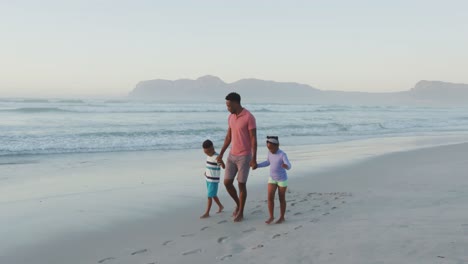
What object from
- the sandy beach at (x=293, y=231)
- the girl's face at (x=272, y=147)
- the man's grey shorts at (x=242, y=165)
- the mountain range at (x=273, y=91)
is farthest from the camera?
the mountain range at (x=273, y=91)

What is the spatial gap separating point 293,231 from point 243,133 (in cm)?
A: 138

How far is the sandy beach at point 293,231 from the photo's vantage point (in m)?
3.93

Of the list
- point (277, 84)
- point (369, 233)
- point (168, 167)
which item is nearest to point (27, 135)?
point (168, 167)

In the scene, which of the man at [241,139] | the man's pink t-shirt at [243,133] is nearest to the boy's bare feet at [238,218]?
the man at [241,139]

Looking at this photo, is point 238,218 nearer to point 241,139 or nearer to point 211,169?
point 211,169

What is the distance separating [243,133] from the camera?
17.8 feet

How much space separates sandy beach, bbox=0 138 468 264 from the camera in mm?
3927

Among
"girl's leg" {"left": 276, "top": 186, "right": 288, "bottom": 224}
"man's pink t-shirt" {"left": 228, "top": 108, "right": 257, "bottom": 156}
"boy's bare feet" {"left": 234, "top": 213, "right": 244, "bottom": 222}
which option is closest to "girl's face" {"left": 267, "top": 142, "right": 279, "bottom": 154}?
"man's pink t-shirt" {"left": 228, "top": 108, "right": 257, "bottom": 156}

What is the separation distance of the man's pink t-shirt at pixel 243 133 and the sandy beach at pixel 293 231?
95 centimetres

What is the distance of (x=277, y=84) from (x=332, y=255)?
15190 centimetres

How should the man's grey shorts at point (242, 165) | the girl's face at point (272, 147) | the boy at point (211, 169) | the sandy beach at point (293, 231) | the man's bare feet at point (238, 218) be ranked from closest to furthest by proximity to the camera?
the sandy beach at point (293, 231) → the girl's face at point (272, 147) → the man's grey shorts at point (242, 165) → the man's bare feet at point (238, 218) → the boy at point (211, 169)

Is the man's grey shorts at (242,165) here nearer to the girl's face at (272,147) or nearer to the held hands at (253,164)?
the held hands at (253,164)

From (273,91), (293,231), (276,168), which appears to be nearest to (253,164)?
(276,168)

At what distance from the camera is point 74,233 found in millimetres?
5234
